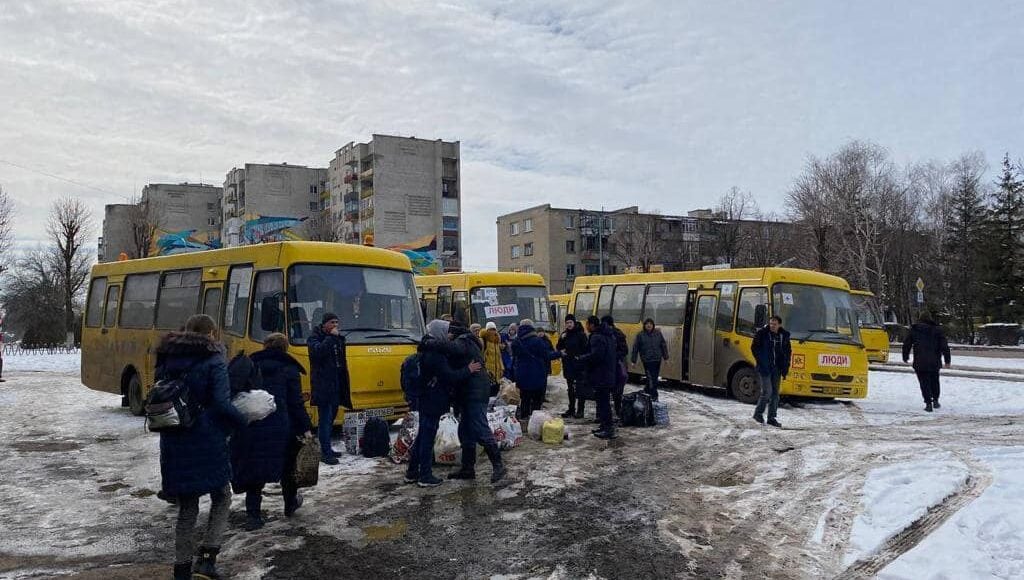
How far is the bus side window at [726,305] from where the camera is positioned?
15539 millimetres

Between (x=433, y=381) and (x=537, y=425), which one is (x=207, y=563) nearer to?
(x=433, y=381)

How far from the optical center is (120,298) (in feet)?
45.9

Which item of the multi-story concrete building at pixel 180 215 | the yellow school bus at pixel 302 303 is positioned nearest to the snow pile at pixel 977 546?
the yellow school bus at pixel 302 303

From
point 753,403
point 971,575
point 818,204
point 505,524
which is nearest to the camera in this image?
point 971,575

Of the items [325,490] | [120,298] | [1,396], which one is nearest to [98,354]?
[120,298]

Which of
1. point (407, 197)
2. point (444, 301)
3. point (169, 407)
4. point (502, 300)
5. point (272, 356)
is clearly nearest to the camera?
point (169, 407)

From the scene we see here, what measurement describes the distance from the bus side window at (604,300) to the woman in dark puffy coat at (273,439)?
45.0 feet

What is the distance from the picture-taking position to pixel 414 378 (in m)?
7.95

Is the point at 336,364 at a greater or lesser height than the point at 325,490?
greater

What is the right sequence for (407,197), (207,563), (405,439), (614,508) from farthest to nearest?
1. (407,197)
2. (405,439)
3. (614,508)
4. (207,563)

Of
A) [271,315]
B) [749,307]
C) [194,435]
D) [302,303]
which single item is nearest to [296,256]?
[302,303]

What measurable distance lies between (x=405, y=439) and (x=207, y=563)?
3.83 metres

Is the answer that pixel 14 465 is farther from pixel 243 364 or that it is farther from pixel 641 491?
pixel 641 491

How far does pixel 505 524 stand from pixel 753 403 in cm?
965
